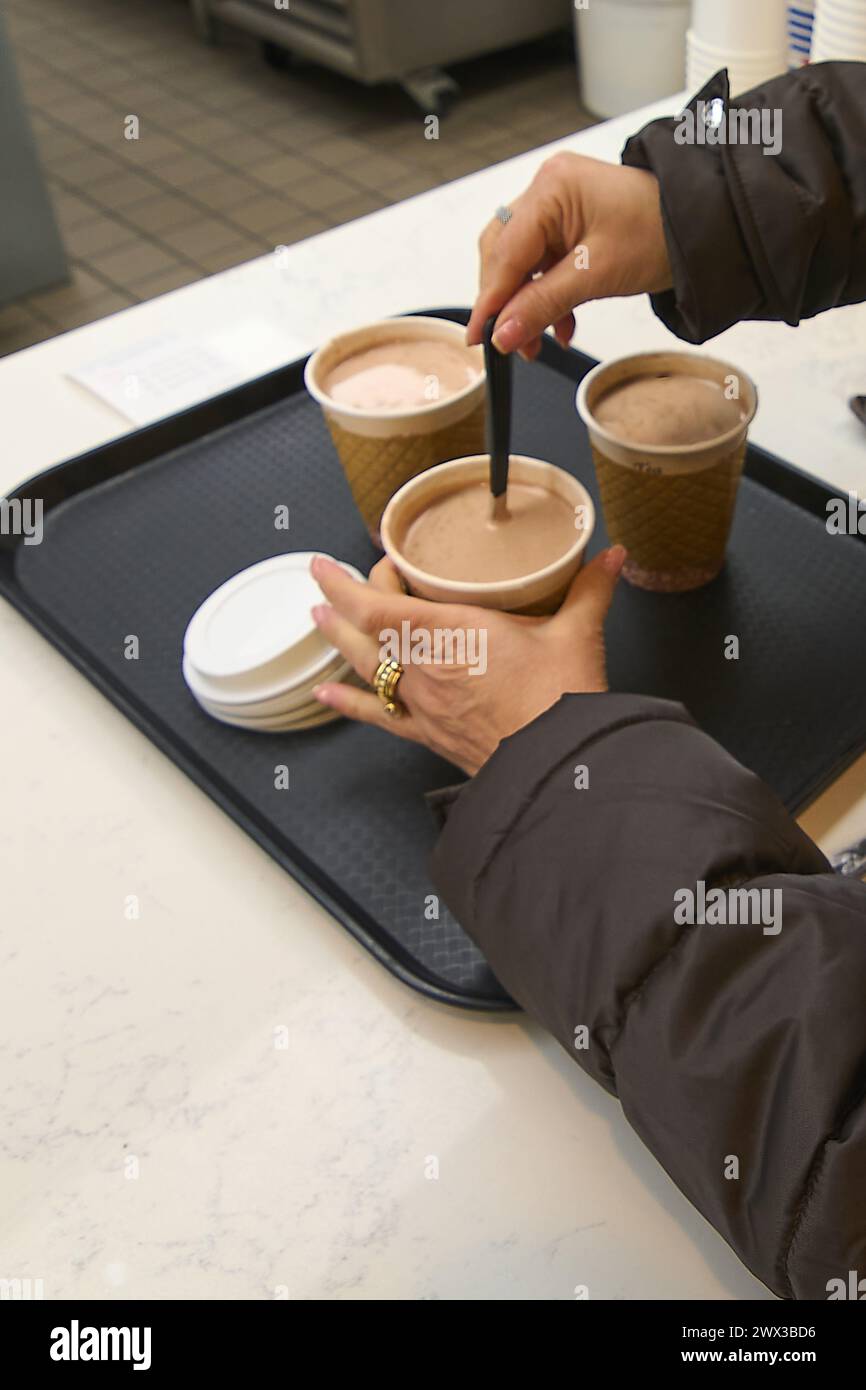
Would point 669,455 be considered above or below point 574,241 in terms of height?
below

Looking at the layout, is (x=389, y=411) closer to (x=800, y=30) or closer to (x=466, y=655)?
(x=466, y=655)

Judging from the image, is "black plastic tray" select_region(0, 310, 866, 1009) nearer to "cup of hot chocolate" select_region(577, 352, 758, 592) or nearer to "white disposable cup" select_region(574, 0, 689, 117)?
"cup of hot chocolate" select_region(577, 352, 758, 592)

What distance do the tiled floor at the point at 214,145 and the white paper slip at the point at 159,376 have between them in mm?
1785

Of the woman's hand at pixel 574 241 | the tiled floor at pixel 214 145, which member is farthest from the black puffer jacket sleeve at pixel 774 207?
the tiled floor at pixel 214 145

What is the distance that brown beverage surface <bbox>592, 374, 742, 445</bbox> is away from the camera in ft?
3.34

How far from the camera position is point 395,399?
1.10 meters

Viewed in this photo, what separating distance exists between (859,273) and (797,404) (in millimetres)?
269

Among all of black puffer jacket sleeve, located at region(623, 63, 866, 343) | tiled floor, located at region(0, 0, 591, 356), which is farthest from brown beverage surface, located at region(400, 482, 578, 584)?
tiled floor, located at region(0, 0, 591, 356)

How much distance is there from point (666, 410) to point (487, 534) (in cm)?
21

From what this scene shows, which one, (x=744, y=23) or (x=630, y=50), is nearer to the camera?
(x=744, y=23)

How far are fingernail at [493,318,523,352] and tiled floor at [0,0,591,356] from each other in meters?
2.45

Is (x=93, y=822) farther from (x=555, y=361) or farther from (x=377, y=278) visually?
(x=377, y=278)

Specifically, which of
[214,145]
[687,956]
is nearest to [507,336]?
[687,956]

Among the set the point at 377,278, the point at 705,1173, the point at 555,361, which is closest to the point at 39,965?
the point at 705,1173
